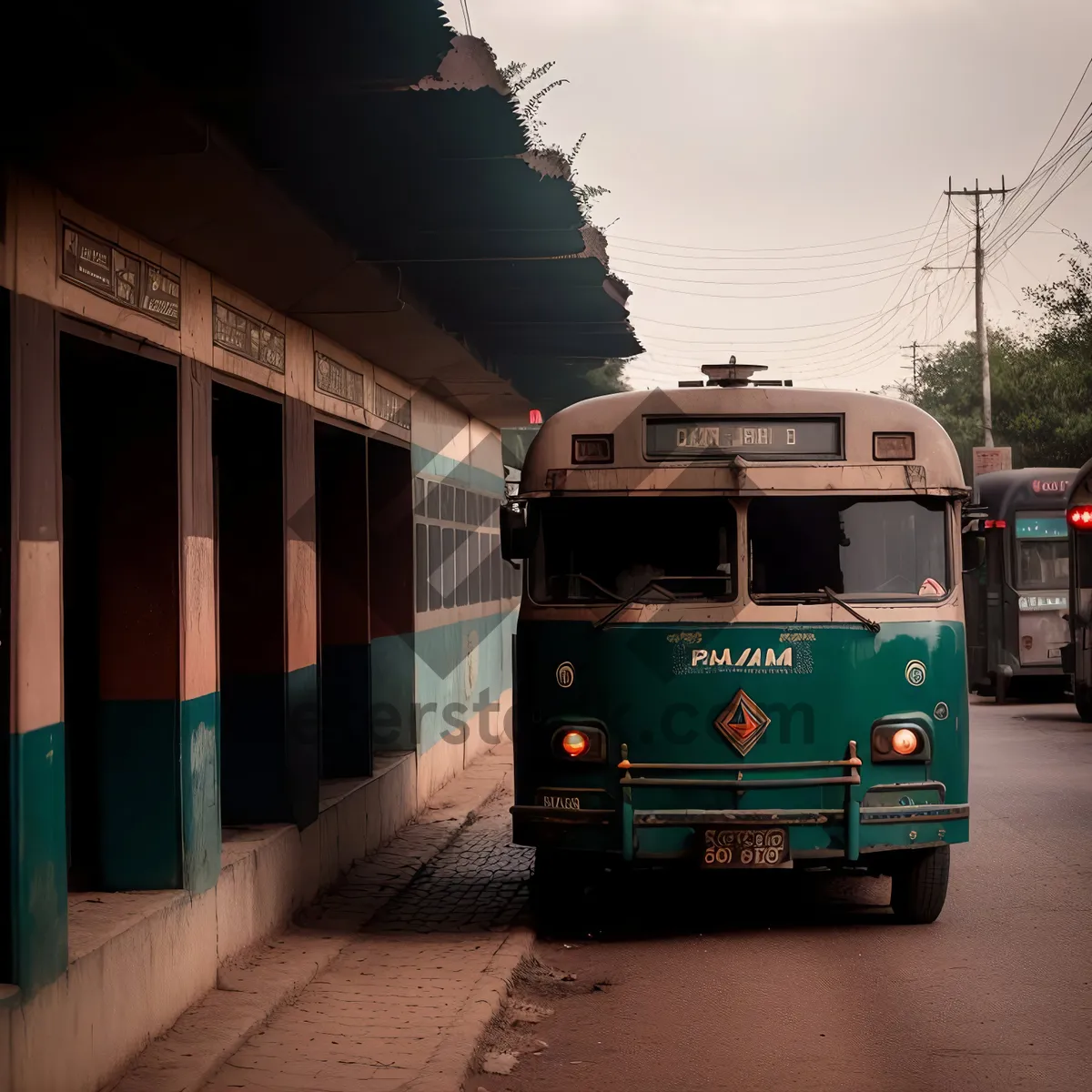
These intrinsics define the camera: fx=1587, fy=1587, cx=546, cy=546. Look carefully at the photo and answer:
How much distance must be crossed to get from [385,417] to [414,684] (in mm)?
2473

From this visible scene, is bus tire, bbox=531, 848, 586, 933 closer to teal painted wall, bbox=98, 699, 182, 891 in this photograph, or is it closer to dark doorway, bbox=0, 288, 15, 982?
teal painted wall, bbox=98, 699, 182, 891

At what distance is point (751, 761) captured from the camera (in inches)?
336

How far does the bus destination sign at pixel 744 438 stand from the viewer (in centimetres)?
886

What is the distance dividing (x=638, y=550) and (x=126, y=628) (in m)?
2.93

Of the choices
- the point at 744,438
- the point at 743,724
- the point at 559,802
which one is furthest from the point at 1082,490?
the point at 559,802

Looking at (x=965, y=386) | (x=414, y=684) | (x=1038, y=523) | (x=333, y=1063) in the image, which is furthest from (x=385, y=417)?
(x=965, y=386)

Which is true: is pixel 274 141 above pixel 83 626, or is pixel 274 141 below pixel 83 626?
above

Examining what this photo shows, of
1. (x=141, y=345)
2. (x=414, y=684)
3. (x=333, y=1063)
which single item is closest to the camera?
(x=333, y=1063)

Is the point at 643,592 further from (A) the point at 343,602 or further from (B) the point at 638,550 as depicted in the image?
(A) the point at 343,602

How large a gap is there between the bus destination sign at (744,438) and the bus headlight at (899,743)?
5.02 ft

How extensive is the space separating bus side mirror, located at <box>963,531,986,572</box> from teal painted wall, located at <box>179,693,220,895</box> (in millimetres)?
4417

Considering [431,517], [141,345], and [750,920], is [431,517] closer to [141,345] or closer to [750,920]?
[750,920]

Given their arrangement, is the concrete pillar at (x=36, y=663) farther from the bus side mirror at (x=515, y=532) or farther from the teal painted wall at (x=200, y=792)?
the bus side mirror at (x=515, y=532)

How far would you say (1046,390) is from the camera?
57750mm
